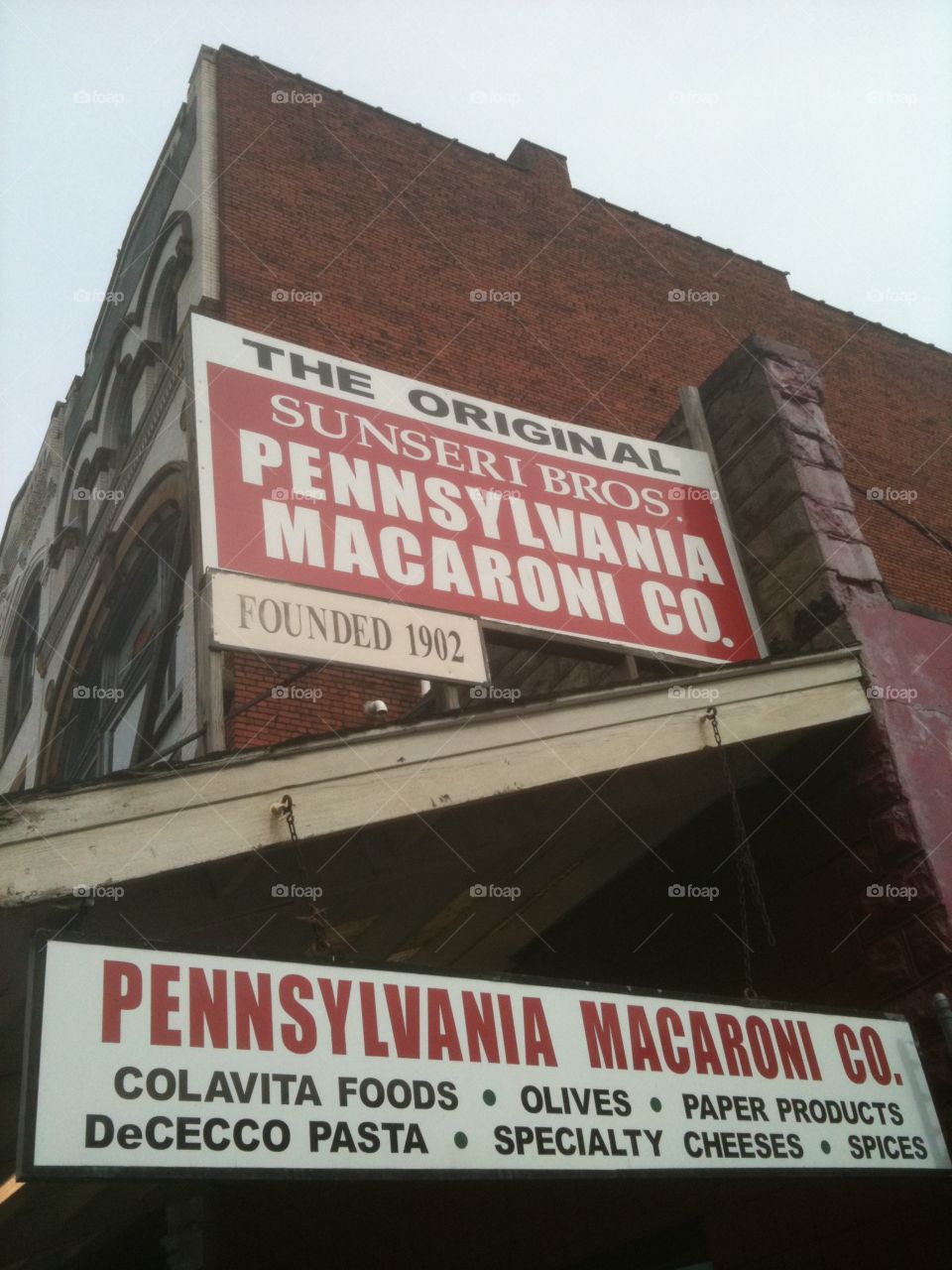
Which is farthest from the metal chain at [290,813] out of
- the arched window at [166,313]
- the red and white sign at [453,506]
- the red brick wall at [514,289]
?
the arched window at [166,313]

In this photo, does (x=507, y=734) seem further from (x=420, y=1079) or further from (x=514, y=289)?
(x=514, y=289)

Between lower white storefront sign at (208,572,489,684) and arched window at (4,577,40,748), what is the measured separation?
1258cm

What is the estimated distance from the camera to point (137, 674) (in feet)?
38.9

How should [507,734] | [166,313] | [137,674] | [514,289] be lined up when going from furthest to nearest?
[514,289] < [166,313] < [137,674] < [507,734]

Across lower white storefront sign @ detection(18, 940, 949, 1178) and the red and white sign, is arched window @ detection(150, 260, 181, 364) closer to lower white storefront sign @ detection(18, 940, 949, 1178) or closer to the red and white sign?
the red and white sign

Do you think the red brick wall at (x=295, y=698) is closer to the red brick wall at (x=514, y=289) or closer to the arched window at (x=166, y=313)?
the red brick wall at (x=514, y=289)

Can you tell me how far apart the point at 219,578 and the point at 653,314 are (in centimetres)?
1186

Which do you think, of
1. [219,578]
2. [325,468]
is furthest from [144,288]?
[219,578]

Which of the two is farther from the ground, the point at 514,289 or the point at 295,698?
the point at 514,289

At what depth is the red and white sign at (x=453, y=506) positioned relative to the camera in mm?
5711

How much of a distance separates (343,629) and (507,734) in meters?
0.85

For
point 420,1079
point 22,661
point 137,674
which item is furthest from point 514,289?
point 420,1079

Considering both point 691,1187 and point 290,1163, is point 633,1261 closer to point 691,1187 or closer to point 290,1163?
point 691,1187

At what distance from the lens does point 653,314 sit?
15.4m
